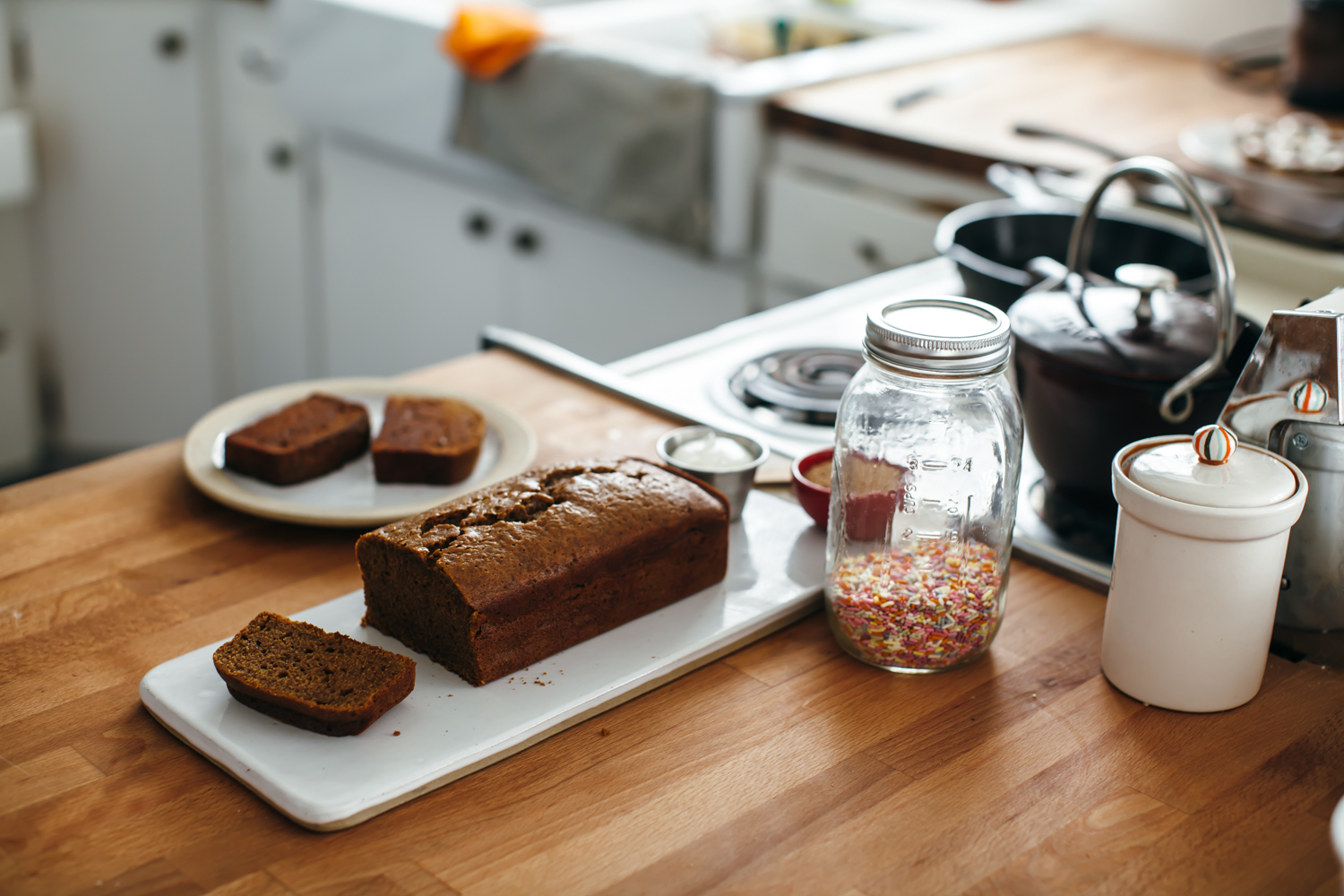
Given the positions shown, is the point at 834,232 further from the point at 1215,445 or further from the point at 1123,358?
the point at 1215,445

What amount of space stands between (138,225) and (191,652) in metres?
2.55

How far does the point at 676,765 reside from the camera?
2.47ft

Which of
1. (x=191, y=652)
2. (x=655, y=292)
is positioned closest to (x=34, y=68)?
(x=655, y=292)

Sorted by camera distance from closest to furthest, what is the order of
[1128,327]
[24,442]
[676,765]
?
[676,765]
[1128,327]
[24,442]

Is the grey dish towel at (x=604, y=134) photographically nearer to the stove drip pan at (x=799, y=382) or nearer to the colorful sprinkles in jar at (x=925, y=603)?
the stove drip pan at (x=799, y=382)

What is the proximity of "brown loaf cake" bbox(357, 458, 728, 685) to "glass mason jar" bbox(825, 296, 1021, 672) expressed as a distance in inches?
4.7

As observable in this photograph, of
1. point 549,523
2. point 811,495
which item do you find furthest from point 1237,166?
point 549,523

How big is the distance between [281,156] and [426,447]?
2.09m

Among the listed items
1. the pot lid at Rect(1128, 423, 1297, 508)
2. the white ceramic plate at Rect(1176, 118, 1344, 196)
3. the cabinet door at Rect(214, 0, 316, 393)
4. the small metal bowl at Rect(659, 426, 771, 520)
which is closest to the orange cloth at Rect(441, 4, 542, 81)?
the cabinet door at Rect(214, 0, 316, 393)

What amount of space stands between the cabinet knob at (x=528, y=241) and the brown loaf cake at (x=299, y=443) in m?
1.39

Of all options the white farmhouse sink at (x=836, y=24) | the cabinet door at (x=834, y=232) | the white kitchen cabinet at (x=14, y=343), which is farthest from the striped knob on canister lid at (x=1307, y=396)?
the white kitchen cabinet at (x=14, y=343)

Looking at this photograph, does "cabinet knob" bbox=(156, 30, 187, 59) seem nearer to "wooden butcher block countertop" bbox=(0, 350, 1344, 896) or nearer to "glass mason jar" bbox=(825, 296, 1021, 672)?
"wooden butcher block countertop" bbox=(0, 350, 1344, 896)

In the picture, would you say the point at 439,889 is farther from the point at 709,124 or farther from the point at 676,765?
the point at 709,124

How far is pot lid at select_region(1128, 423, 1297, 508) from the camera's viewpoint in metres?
0.75
